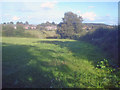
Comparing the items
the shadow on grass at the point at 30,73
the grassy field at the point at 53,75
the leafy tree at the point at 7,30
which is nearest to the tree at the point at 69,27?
the leafy tree at the point at 7,30

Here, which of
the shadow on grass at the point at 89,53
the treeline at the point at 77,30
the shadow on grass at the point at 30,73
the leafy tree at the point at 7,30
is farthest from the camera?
the treeline at the point at 77,30

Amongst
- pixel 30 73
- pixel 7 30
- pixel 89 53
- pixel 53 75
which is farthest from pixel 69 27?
pixel 30 73

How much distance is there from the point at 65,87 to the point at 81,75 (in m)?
0.79

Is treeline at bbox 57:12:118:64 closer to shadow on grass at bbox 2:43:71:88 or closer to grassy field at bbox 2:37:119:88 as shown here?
grassy field at bbox 2:37:119:88

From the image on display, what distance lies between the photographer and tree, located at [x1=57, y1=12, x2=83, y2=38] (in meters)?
10.7

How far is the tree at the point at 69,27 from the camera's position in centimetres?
1074

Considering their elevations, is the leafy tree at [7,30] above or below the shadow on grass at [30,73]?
above

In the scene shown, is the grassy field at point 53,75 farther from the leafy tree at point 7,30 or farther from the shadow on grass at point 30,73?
the leafy tree at point 7,30

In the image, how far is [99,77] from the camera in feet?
10.7

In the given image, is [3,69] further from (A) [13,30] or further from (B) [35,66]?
(A) [13,30]

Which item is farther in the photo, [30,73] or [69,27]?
[69,27]

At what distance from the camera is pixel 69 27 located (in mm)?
11836

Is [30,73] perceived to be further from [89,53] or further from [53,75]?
[89,53]

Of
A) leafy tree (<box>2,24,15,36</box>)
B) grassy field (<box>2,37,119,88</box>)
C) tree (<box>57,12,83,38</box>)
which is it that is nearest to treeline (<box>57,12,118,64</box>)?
tree (<box>57,12,83,38</box>)
